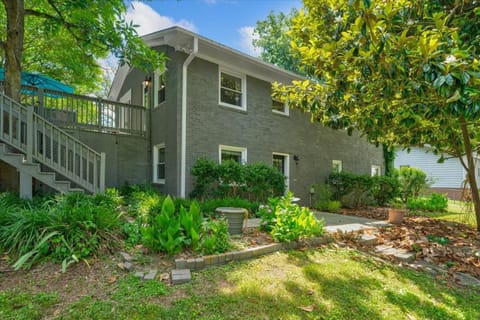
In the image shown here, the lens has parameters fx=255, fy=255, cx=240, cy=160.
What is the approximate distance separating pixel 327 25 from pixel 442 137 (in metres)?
3.91

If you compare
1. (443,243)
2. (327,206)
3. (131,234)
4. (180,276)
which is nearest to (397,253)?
(443,243)

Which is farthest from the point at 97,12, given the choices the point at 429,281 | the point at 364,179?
the point at 364,179

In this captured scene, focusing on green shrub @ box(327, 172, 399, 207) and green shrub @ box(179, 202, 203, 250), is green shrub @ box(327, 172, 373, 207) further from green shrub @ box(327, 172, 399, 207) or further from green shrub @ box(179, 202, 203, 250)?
green shrub @ box(179, 202, 203, 250)

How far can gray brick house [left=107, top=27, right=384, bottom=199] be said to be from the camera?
7379 millimetres

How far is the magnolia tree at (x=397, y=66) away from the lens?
3.04 metres

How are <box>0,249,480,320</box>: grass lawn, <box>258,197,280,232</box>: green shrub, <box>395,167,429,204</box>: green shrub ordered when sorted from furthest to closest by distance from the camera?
1. <box>395,167,429,204</box>: green shrub
2. <box>258,197,280,232</box>: green shrub
3. <box>0,249,480,320</box>: grass lawn

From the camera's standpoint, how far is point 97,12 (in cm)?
627

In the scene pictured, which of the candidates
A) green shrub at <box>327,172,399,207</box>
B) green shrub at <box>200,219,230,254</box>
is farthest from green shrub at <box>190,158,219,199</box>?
green shrub at <box>327,172,399,207</box>

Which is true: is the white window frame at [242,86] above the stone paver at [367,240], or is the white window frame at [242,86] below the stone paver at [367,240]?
above

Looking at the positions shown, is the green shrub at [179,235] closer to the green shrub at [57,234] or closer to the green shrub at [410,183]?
the green shrub at [57,234]

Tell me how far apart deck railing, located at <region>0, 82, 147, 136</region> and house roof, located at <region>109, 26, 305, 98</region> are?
2.56 m

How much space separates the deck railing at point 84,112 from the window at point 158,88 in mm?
793

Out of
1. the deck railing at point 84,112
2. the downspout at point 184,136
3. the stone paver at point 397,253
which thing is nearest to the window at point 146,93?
the deck railing at point 84,112

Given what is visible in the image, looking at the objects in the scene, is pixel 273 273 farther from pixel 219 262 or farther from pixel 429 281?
pixel 429 281
